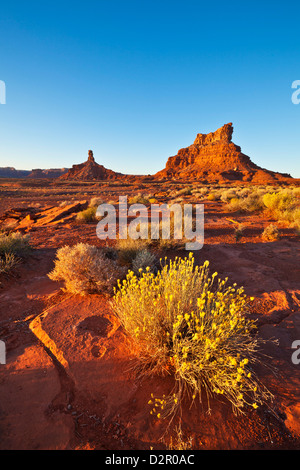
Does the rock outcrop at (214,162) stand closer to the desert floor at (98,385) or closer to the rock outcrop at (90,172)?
the rock outcrop at (90,172)

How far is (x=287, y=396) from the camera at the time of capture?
78.7 inches

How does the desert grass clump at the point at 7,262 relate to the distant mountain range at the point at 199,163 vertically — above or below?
below

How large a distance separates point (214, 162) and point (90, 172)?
167 feet

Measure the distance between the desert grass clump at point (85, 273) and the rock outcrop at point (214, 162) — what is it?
6414cm

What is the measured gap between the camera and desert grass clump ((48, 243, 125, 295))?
3.69 m

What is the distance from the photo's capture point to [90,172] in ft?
295

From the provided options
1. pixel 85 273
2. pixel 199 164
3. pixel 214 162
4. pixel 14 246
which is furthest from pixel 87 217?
pixel 199 164

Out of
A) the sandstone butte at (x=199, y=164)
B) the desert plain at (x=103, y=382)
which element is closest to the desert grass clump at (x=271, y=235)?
the desert plain at (x=103, y=382)

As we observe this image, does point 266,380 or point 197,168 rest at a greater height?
point 197,168

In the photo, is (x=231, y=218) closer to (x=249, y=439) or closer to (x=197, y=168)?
(x=249, y=439)

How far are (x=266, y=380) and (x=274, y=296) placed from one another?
6.27 ft

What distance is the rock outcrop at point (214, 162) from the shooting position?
68.1 m

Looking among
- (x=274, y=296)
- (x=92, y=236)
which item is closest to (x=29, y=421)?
(x=274, y=296)

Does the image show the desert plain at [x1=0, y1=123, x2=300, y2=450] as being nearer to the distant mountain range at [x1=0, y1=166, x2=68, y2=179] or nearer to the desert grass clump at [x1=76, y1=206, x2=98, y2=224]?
the desert grass clump at [x1=76, y1=206, x2=98, y2=224]
